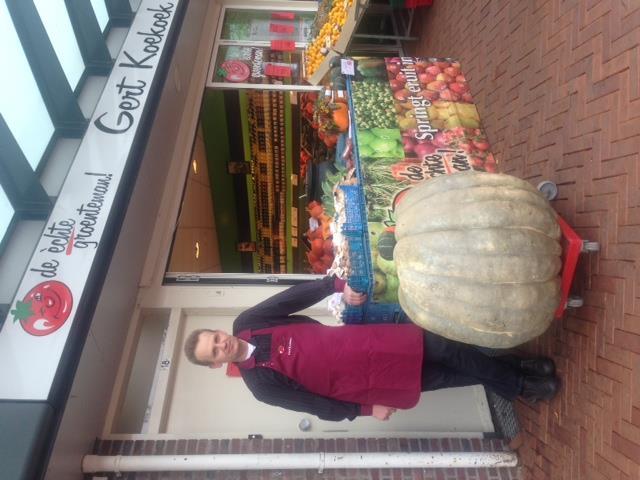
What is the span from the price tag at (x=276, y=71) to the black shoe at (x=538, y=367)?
12.3 ft

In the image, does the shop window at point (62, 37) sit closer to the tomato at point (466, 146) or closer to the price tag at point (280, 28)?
the tomato at point (466, 146)

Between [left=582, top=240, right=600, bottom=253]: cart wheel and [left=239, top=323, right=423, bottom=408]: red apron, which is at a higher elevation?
[left=582, top=240, right=600, bottom=253]: cart wheel

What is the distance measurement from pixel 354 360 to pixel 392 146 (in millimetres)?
1219

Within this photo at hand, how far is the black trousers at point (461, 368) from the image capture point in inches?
94.0

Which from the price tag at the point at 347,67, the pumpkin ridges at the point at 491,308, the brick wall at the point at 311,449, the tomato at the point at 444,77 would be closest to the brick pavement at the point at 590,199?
the brick wall at the point at 311,449

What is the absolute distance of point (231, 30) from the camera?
5.39 metres

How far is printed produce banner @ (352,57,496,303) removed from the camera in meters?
2.29

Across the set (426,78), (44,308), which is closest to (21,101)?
(44,308)

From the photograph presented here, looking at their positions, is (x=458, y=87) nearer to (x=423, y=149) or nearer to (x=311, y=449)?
(x=423, y=149)

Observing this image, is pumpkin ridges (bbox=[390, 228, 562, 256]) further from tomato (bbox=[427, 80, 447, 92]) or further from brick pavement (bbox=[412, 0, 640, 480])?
tomato (bbox=[427, 80, 447, 92])

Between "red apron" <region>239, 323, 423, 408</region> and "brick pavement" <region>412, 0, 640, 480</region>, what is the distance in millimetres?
798

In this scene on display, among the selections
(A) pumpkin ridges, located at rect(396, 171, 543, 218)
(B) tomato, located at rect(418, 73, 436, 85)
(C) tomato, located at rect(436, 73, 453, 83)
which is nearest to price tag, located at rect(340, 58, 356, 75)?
(B) tomato, located at rect(418, 73, 436, 85)

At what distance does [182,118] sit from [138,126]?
1272 millimetres

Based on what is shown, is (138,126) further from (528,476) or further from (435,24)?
(435,24)
